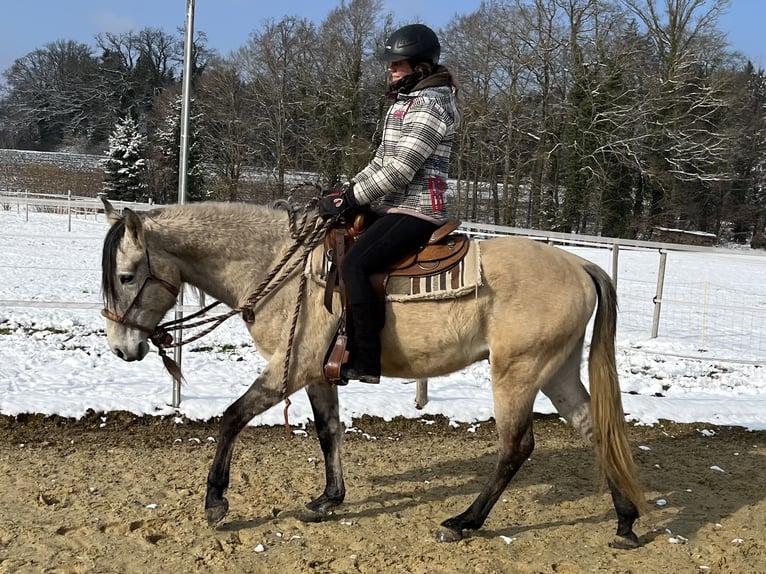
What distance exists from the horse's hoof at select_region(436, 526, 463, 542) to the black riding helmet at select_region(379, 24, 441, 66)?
8.95 ft

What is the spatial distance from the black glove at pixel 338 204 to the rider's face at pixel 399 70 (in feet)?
2.23

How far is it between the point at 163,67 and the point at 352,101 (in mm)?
38090

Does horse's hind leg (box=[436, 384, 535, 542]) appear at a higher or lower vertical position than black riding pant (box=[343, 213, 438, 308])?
lower

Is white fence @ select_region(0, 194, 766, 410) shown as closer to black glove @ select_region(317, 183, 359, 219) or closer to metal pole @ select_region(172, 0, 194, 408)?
metal pole @ select_region(172, 0, 194, 408)

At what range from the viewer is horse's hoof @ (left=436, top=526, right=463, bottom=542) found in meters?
3.63

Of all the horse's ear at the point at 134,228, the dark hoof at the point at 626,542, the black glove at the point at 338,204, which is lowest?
the dark hoof at the point at 626,542

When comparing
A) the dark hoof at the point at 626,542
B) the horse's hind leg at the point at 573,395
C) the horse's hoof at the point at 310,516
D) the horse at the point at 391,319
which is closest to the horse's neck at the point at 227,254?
the horse at the point at 391,319

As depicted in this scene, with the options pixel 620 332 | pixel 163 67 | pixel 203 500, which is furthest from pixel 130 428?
pixel 163 67

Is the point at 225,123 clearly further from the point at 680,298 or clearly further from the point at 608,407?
the point at 608,407

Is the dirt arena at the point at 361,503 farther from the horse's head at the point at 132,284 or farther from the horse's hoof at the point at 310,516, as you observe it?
the horse's head at the point at 132,284

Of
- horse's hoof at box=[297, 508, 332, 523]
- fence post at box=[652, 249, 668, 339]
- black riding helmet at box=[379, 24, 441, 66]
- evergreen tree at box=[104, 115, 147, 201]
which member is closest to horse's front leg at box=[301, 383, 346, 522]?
horse's hoof at box=[297, 508, 332, 523]

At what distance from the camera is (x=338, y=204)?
3541mm

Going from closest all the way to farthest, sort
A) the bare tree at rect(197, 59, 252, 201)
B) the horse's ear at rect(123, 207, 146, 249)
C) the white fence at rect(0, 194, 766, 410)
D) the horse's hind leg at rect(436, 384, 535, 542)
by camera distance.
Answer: the horse's ear at rect(123, 207, 146, 249) → the horse's hind leg at rect(436, 384, 535, 542) → the white fence at rect(0, 194, 766, 410) → the bare tree at rect(197, 59, 252, 201)

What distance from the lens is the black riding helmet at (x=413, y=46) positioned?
346cm
